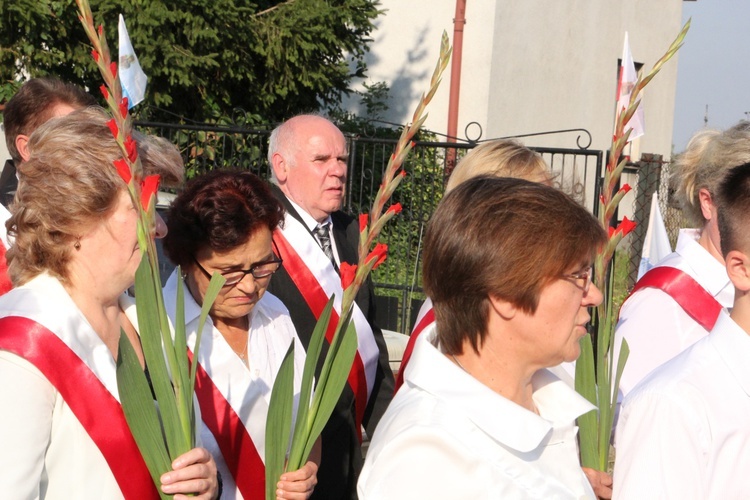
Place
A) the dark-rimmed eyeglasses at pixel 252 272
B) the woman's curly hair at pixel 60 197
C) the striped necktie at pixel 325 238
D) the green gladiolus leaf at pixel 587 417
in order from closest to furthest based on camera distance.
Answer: the woman's curly hair at pixel 60 197 < the green gladiolus leaf at pixel 587 417 < the dark-rimmed eyeglasses at pixel 252 272 < the striped necktie at pixel 325 238

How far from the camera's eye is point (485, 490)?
164 cm

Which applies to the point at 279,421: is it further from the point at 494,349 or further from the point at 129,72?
the point at 129,72

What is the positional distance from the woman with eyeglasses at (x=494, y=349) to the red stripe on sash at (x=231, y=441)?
82 centimetres

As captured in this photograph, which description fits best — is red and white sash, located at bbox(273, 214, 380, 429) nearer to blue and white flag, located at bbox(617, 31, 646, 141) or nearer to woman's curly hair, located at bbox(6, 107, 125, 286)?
blue and white flag, located at bbox(617, 31, 646, 141)

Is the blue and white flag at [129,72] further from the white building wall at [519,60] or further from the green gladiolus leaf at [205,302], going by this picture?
the white building wall at [519,60]

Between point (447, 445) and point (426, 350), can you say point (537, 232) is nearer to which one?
point (426, 350)

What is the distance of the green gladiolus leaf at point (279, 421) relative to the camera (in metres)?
2.14

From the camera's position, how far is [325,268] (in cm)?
368

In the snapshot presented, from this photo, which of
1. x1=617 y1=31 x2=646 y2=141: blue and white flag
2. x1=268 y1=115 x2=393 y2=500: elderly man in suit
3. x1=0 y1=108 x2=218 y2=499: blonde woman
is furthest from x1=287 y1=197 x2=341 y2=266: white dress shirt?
x1=0 y1=108 x2=218 y2=499: blonde woman

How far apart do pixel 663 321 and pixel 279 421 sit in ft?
4.15

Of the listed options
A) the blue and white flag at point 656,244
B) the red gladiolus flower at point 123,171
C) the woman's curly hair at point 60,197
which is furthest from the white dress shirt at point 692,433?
the blue and white flag at point 656,244

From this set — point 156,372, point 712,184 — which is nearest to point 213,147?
point 712,184

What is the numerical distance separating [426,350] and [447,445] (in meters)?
0.21

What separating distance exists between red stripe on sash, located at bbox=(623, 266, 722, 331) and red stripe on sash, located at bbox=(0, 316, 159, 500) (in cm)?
161
